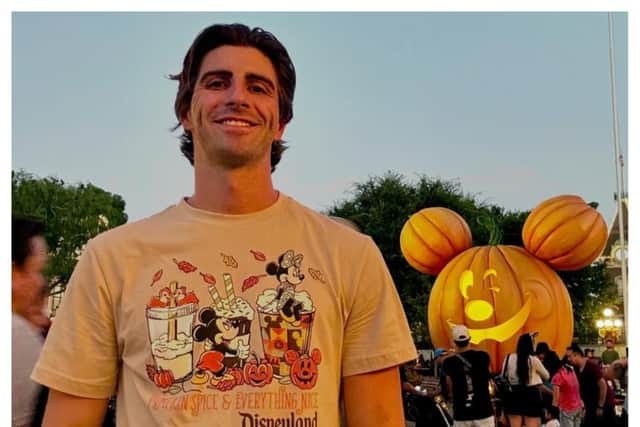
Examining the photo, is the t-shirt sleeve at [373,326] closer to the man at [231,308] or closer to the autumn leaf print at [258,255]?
the man at [231,308]

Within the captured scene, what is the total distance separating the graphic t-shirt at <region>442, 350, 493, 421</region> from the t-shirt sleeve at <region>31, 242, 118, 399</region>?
340cm

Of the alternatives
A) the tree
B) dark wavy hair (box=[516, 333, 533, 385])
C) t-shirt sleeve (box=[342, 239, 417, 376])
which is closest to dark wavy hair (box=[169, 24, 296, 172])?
t-shirt sleeve (box=[342, 239, 417, 376])

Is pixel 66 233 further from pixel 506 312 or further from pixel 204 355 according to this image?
pixel 204 355

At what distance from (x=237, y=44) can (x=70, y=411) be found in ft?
2.08

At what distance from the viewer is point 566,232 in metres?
5.82

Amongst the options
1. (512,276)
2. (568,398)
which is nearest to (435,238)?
(512,276)

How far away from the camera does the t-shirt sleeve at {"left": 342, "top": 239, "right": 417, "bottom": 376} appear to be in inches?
42.7

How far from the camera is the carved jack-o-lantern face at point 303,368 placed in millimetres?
1054

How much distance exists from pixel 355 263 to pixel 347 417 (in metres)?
0.24

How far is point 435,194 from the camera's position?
624 inches

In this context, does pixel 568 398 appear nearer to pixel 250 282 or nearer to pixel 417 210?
pixel 250 282

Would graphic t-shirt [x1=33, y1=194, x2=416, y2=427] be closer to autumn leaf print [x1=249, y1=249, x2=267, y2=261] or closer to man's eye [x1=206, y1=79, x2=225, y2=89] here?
autumn leaf print [x1=249, y1=249, x2=267, y2=261]

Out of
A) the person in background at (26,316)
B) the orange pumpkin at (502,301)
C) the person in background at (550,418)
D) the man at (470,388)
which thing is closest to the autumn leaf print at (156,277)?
the person in background at (26,316)
